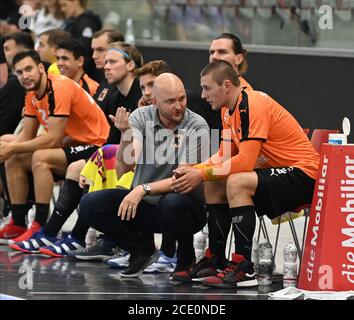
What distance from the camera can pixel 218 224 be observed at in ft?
29.4

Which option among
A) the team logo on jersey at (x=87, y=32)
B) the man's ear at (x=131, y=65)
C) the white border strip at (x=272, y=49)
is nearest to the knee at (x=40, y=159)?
the man's ear at (x=131, y=65)

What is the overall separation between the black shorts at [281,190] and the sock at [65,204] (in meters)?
2.48

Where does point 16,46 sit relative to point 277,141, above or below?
above

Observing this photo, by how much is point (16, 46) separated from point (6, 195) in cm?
167

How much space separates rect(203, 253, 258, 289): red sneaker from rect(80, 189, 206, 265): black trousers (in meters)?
0.45

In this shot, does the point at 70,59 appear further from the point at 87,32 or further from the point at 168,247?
the point at 87,32

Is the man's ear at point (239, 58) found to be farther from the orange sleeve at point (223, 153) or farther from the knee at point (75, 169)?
the knee at point (75, 169)

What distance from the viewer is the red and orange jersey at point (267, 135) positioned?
28.8 ft

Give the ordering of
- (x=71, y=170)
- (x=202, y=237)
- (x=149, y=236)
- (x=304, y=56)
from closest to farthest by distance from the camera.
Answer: (x=149, y=236), (x=202, y=237), (x=71, y=170), (x=304, y=56)

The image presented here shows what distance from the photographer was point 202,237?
33.4ft
